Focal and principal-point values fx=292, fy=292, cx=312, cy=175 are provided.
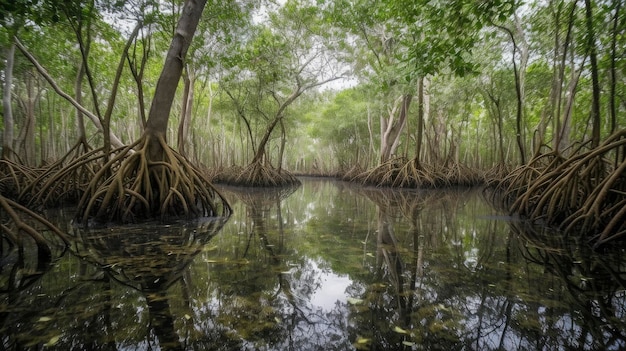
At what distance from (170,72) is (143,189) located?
5.85 feet

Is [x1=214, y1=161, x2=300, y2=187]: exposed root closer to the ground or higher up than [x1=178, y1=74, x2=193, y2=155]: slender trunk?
closer to the ground

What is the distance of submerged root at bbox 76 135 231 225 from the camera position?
152 inches

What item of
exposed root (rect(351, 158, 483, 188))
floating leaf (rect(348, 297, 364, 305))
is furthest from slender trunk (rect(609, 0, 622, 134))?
exposed root (rect(351, 158, 483, 188))

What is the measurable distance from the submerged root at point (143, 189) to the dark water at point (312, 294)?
0.67 m

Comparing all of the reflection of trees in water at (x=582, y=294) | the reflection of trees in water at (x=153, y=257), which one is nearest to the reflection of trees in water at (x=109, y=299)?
the reflection of trees in water at (x=153, y=257)

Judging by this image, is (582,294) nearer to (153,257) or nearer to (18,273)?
(153,257)

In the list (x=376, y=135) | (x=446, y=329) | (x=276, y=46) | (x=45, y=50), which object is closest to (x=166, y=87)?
(x=446, y=329)

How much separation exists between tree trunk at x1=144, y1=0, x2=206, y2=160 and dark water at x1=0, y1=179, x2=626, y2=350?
1.73m

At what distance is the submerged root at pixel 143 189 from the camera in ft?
12.7

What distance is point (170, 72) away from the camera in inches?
173

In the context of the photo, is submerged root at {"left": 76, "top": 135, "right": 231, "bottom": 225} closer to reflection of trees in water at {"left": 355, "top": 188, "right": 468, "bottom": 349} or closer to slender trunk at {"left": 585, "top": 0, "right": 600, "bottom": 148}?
reflection of trees in water at {"left": 355, "top": 188, "right": 468, "bottom": 349}

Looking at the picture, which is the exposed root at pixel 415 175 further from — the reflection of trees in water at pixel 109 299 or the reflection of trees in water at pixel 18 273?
the reflection of trees in water at pixel 18 273

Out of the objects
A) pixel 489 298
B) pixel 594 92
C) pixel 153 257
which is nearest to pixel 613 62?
pixel 594 92

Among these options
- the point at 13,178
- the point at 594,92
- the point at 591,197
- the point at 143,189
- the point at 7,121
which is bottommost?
the point at 591,197
